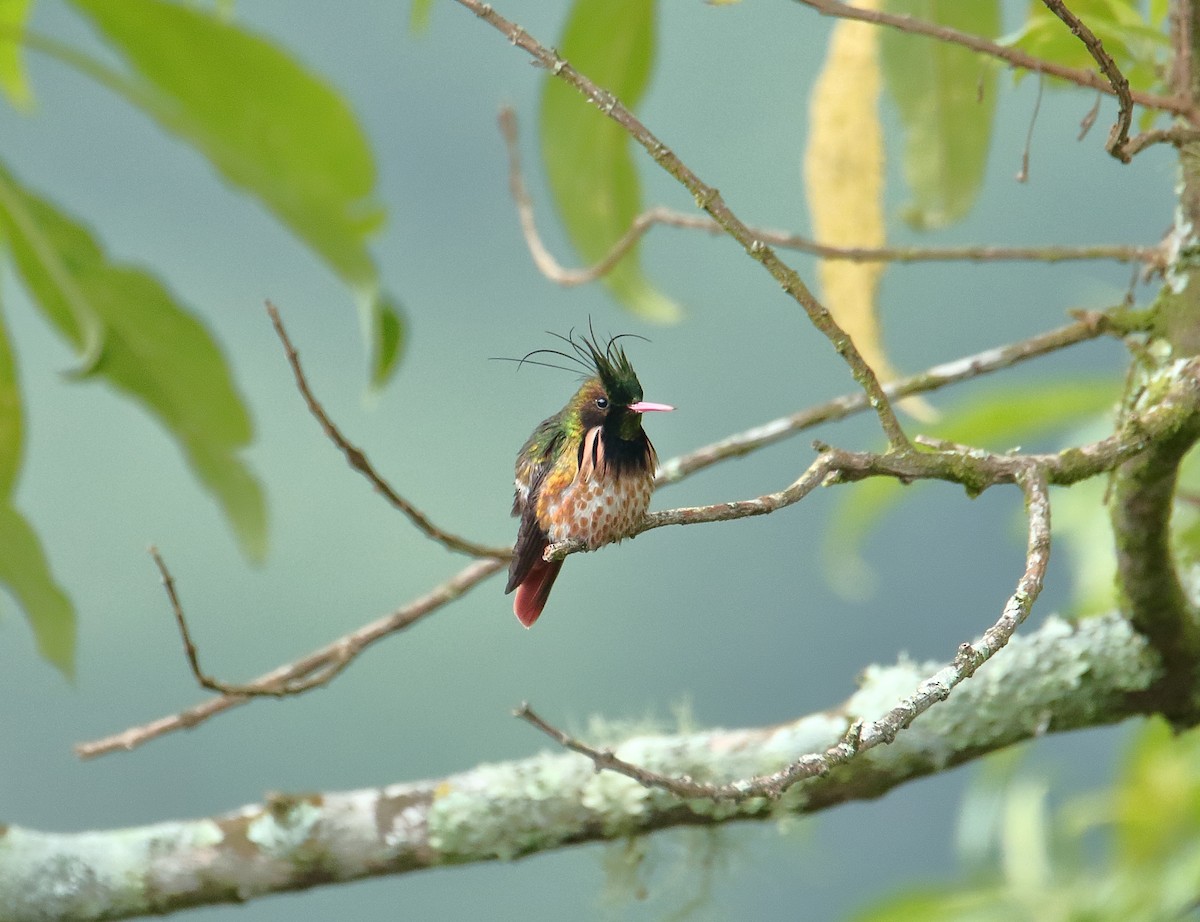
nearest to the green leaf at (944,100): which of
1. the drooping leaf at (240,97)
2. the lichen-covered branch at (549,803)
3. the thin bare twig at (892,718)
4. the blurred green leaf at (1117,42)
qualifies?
the blurred green leaf at (1117,42)

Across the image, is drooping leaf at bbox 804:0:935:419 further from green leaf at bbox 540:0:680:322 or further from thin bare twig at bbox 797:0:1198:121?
thin bare twig at bbox 797:0:1198:121

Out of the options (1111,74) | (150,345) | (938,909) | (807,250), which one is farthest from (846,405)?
(938,909)

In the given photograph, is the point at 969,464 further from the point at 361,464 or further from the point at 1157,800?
the point at 1157,800

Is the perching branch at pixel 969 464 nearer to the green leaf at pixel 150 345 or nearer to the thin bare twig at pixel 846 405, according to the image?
the thin bare twig at pixel 846 405

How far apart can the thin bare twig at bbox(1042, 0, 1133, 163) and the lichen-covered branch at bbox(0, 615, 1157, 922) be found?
0.76 metres

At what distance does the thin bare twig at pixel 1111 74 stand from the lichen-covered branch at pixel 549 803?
0.76 m

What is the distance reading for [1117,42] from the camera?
1546mm

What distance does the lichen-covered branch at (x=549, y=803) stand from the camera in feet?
5.63

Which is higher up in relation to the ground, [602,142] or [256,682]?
[602,142]

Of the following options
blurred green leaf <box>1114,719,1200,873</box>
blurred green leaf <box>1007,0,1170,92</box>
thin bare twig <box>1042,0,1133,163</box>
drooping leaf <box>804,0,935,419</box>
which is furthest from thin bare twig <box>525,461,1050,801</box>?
blurred green leaf <box>1114,719,1200,873</box>

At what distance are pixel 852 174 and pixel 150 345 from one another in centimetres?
100

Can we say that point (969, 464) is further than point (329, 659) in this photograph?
No

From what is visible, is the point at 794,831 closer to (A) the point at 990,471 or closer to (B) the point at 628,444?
(A) the point at 990,471

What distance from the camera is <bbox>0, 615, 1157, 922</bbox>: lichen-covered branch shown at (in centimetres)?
171
